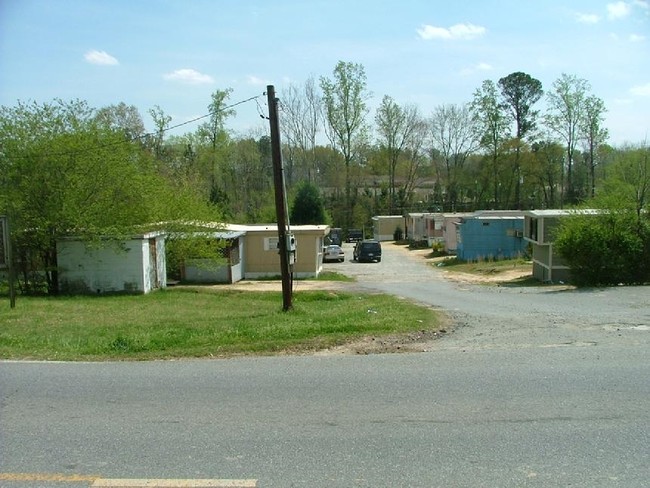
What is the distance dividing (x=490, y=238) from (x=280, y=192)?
34708 millimetres

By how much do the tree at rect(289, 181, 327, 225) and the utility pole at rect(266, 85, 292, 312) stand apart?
45.3 metres

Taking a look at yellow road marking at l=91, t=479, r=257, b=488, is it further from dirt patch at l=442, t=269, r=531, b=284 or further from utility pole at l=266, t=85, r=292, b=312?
dirt patch at l=442, t=269, r=531, b=284

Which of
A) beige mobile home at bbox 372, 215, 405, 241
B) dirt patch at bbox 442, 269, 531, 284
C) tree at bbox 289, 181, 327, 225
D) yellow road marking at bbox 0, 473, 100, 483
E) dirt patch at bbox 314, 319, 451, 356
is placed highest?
tree at bbox 289, 181, 327, 225

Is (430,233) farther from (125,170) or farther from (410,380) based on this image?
(410,380)

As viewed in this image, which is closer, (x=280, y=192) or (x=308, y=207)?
(x=280, y=192)

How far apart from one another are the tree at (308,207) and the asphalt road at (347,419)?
171ft

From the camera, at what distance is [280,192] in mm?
15672

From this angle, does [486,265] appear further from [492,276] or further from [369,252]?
[369,252]

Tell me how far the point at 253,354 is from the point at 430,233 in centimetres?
5564

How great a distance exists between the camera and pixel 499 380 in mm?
7172

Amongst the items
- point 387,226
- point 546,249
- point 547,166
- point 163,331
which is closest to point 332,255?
point 546,249

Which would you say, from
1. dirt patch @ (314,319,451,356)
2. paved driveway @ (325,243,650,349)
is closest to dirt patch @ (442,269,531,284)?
paved driveway @ (325,243,650,349)

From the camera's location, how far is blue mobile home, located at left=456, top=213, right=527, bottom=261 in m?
47.2

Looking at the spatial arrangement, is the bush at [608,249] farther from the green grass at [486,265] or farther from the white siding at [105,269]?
the white siding at [105,269]
